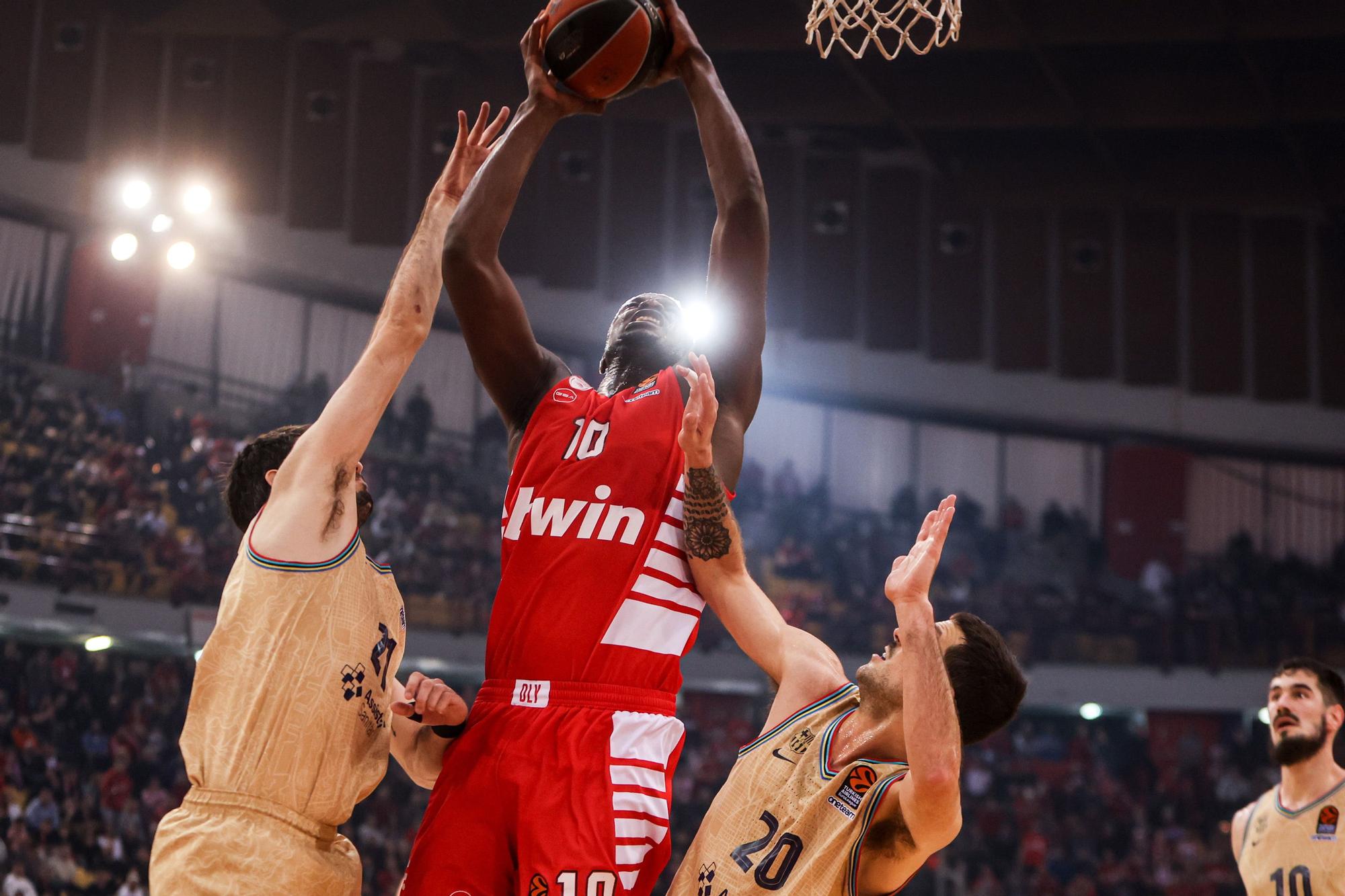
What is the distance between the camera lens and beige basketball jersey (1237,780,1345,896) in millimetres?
6047

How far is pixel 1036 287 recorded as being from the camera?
1958 cm

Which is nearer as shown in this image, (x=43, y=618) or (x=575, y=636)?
(x=575, y=636)

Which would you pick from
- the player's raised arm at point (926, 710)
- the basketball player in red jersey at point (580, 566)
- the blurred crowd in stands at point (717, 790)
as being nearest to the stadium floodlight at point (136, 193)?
the blurred crowd in stands at point (717, 790)

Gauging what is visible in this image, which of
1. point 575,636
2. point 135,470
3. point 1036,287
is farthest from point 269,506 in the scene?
point 1036,287

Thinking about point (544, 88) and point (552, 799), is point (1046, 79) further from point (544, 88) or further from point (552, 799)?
point (552, 799)

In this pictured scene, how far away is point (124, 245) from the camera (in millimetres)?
16719

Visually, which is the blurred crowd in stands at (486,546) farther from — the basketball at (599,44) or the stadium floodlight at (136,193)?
the basketball at (599,44)

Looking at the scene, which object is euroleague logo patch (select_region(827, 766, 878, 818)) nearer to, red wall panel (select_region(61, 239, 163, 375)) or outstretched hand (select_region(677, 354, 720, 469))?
outstretched hand (select_region(677, 354, 720, 469))

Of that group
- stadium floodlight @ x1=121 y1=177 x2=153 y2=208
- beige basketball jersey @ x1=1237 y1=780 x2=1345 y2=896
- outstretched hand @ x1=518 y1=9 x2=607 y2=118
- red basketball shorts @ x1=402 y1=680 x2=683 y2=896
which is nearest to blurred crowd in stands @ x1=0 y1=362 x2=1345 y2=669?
stadium floodlight @ x1=121 y1=177 x2=153 y2=208

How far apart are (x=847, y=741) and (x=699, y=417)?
0.97m

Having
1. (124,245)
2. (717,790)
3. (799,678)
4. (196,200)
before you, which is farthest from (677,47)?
(124,245)

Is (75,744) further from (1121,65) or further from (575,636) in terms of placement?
(1121,65)

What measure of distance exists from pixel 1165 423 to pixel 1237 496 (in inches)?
76.9

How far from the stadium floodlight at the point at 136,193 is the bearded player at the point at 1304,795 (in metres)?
14.8
